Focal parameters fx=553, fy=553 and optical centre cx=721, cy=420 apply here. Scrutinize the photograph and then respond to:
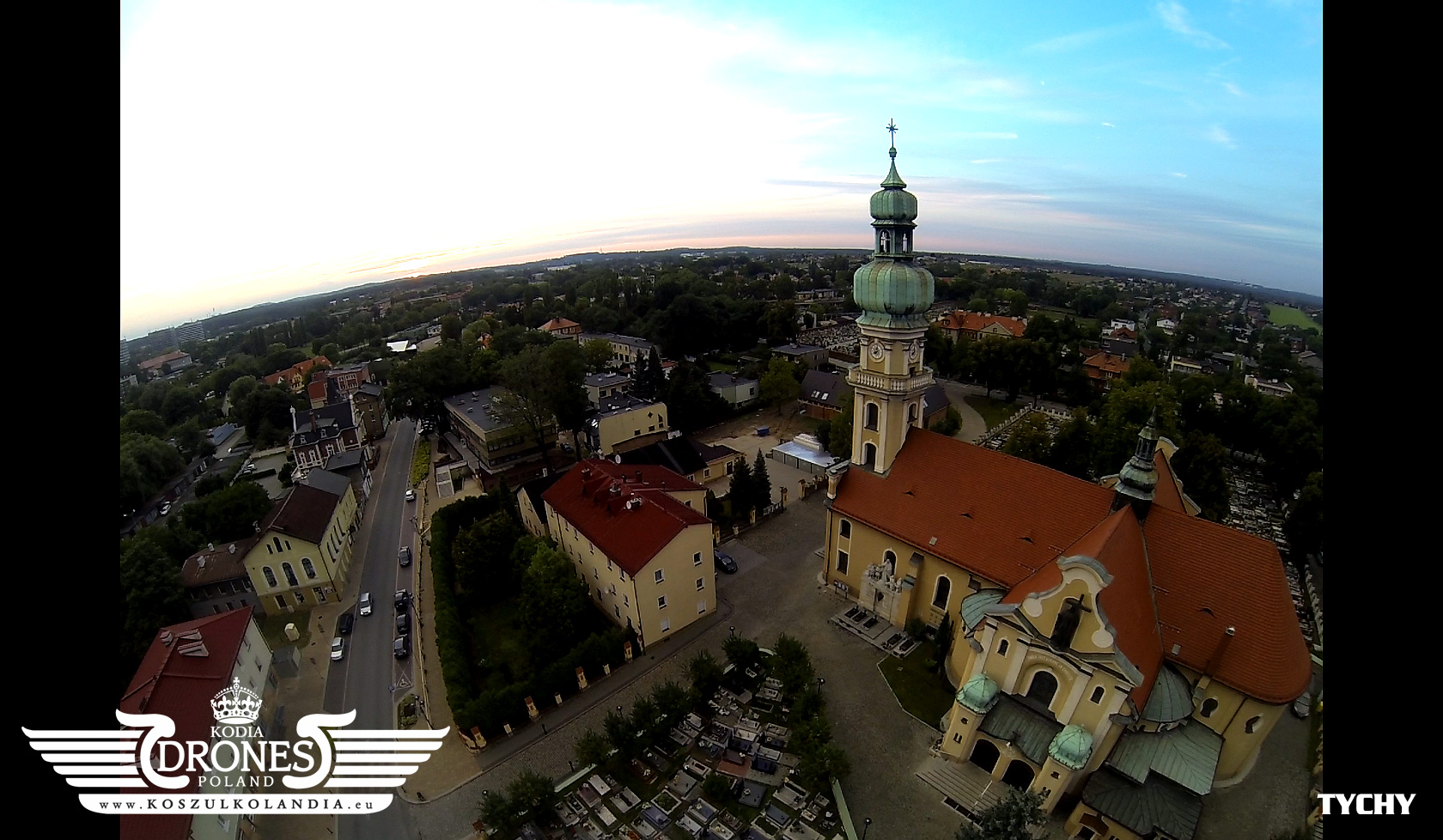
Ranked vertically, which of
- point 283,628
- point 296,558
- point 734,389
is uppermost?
point 734,389

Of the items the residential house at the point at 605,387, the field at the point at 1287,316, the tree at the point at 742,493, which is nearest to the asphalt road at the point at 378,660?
the tree at the point at 742,493

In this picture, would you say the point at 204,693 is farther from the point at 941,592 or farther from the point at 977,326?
the point at 977,326

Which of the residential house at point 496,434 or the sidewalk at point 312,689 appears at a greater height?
the residential house at point 496,434

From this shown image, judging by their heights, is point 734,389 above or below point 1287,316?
below

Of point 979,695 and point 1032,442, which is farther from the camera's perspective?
Answer: point 1032,442

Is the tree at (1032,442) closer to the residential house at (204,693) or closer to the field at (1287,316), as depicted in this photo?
the residential house at (204,693)

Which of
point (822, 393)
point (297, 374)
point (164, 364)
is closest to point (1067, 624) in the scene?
point (822, 393)
